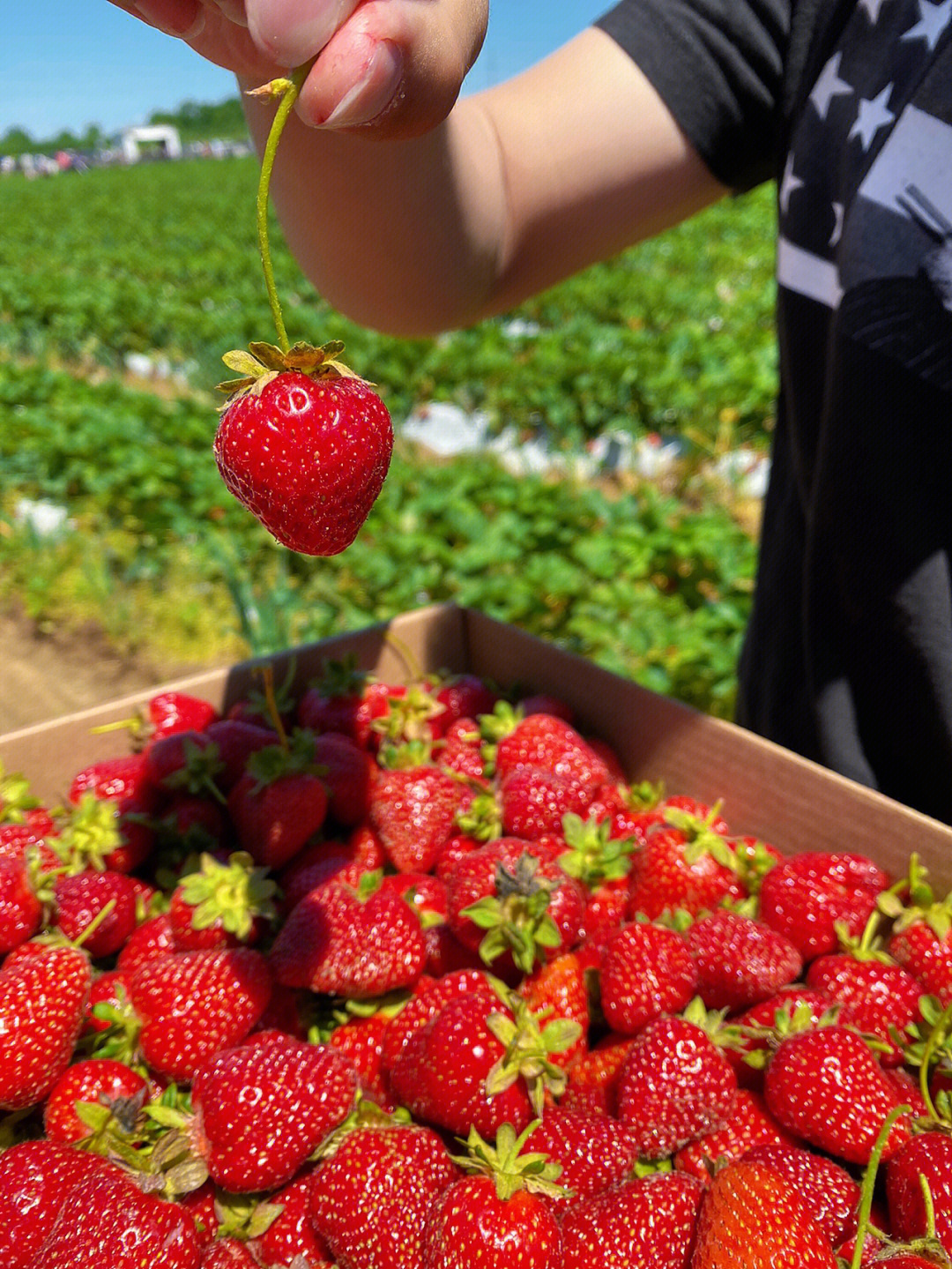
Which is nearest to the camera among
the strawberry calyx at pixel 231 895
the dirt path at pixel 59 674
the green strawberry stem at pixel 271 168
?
the green strawberry stem at pixel 271 168

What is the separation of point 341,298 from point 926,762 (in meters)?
1.05

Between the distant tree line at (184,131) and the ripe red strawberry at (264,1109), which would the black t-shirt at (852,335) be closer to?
the ripe red strawberry at (264,1109)

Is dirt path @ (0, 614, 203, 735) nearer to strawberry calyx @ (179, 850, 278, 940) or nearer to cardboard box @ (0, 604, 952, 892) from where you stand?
cardboard box @ (0, 604, 952, 892)

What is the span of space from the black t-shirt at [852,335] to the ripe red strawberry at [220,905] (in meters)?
0.81

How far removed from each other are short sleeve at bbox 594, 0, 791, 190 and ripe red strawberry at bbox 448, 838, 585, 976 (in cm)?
108

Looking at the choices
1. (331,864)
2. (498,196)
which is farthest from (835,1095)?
(498,196)

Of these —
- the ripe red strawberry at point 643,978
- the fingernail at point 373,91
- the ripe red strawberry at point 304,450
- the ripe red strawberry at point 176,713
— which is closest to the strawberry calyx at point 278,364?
the ripe red strawberry at point 304,450

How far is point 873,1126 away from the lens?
952 millimetres

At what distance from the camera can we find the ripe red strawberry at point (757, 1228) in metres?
0.78

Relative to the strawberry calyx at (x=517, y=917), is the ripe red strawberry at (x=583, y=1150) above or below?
below

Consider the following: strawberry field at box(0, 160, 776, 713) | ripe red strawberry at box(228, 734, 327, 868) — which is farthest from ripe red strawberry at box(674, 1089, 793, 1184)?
strawberry field at box(0, 160, 776, 713)

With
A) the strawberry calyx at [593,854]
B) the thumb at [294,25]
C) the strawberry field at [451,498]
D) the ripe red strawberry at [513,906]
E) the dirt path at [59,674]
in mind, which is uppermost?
the thumb at [294,25]

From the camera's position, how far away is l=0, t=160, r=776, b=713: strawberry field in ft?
10.2

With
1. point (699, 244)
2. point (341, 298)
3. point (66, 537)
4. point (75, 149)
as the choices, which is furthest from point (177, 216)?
point (75, 149)
